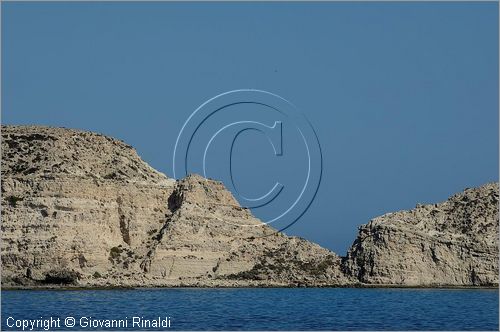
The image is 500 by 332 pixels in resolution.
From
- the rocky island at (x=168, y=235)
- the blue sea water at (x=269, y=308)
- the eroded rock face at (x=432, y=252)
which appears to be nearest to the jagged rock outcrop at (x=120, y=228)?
the rocky island at (x=168, y=235)

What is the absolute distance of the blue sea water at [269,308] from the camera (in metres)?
46.8

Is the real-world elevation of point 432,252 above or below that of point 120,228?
below

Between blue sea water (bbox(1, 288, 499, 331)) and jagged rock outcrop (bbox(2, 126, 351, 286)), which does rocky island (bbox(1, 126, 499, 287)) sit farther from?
blue sea water (bbox(1, 288, 499, 331))

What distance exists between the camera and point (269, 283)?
251 ft

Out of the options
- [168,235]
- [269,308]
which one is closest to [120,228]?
[168,235]

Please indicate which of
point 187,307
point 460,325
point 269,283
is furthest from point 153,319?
Result: point 269,283

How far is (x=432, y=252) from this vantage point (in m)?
72.3

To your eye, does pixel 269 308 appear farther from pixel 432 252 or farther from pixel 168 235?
pixel 168 235

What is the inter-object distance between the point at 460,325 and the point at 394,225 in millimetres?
26378

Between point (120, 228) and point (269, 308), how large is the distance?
23.6m

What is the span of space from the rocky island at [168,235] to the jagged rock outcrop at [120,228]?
8cm

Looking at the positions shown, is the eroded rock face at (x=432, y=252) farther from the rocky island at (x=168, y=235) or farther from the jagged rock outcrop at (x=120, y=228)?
the jagged rock outcrop at (x=120, y=228)

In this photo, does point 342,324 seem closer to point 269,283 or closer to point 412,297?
point 412,297

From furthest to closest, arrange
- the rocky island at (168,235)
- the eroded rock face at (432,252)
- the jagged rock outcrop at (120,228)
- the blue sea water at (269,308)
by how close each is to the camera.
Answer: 1. the eroded rock face at (432,252)
2. the rocky island at (168,235)
3. the jagged rock outcrop at (120,228)
4. the blue sea water at (269,308)
